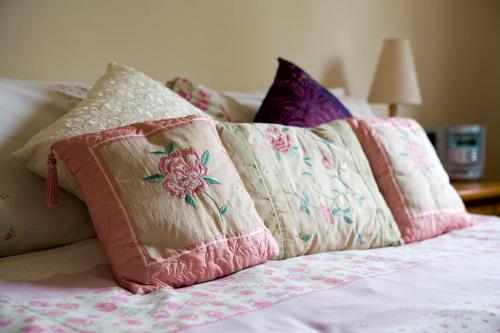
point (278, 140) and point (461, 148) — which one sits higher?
point (278, 140)

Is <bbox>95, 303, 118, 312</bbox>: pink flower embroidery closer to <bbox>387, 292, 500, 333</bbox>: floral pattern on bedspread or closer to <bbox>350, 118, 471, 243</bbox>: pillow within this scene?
<bbox>387, 292, 500, 333</bbox>: floral pattern on bedspread

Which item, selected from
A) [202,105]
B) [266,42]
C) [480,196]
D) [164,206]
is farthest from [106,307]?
[480,196]

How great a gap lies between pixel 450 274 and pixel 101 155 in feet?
2.26

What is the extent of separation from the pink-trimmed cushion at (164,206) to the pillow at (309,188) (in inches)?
4.3

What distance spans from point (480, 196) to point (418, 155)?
35.0 inches

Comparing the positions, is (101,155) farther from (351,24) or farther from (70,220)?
(351,24)

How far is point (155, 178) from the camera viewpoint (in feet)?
3.77

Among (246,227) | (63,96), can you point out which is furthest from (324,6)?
(246,227)

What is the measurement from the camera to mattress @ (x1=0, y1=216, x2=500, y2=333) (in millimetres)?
878

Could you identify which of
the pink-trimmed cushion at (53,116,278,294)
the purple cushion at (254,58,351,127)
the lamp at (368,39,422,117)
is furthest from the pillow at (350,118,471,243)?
the lamp at (368,39,422,117)

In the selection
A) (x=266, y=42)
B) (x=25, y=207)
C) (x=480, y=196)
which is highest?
(x=266, y=42)

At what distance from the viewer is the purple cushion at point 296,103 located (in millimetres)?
1757

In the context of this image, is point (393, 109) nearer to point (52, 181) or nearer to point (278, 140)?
point (278, 140)

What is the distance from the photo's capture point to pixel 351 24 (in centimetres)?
278
